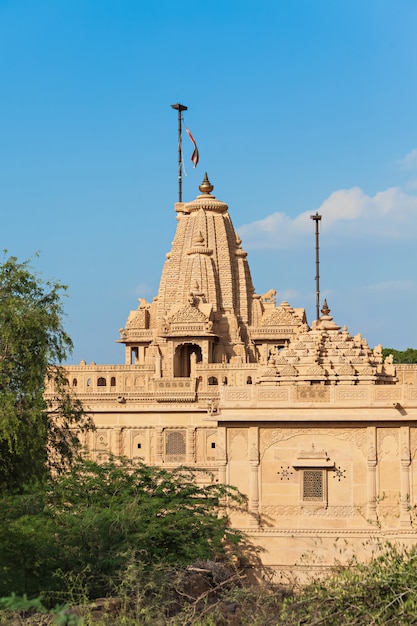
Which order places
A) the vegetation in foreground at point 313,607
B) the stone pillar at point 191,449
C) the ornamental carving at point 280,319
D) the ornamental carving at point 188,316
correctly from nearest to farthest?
1. the vegetation in foreground at point 313,607
2. the stone pillar at point 191,449
3. the ornamental carving at point 188,316
4. the ornamental carving at point 280,319

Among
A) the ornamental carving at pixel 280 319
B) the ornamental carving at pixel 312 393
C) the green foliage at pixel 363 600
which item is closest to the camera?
the green foliage at pixel 363 600

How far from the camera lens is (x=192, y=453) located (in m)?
49.3

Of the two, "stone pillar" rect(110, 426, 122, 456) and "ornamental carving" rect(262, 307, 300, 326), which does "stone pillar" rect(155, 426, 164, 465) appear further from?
"ornamental carving" rect(262, 307, 300, 326)

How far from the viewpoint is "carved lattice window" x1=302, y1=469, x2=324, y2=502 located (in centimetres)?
2883

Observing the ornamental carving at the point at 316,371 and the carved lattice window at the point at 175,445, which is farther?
the carved lattice window at the point at 175,445

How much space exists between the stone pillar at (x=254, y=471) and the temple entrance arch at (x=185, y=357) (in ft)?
84.5

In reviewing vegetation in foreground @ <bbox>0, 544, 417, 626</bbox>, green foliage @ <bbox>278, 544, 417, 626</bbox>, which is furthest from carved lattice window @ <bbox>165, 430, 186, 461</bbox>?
green foliage @ <bbox>278, 544, 417, 626</bbox>

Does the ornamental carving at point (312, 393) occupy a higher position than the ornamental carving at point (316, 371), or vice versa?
the ornamental carving at point (316, 371)

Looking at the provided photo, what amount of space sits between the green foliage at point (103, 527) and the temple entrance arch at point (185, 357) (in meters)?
23.8

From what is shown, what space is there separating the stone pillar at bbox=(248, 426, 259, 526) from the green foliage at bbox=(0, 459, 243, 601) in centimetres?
42

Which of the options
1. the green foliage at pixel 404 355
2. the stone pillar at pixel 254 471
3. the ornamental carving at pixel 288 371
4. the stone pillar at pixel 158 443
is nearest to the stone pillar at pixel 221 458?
the stone pillar at pixel 254 471

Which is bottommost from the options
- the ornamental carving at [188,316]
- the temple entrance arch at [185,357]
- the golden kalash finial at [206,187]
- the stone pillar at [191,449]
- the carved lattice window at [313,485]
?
the carved lattice window at [313,485]

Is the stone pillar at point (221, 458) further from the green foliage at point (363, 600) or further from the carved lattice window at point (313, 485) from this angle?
the green foliage at point (363, 600)

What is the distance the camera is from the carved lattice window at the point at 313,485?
1135 inches
